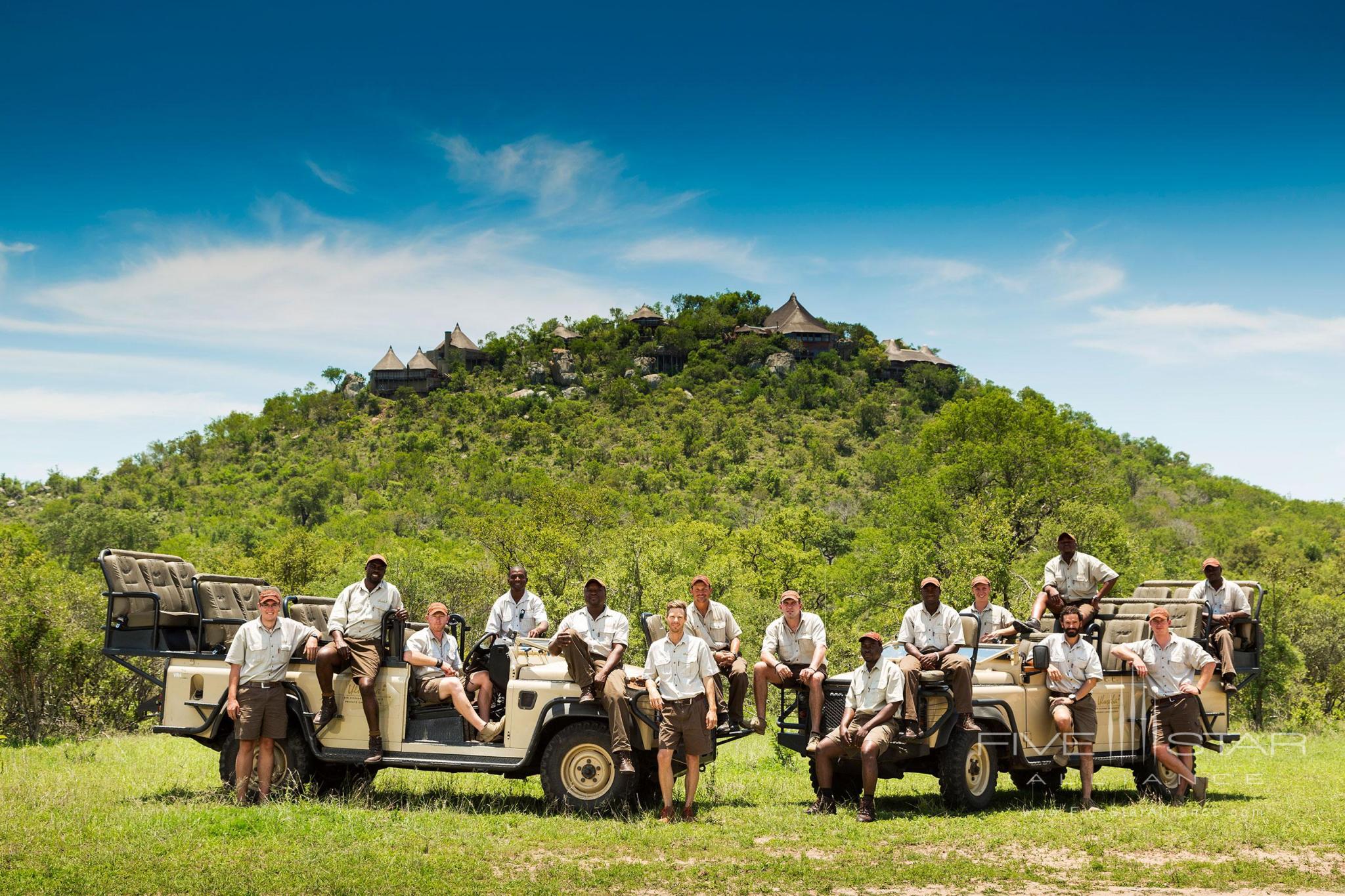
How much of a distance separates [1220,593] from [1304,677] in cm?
3768

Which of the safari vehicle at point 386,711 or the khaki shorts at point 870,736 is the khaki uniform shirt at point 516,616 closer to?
the safari vehicle at point 386,711

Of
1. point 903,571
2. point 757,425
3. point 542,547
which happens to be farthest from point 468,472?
point 903,571

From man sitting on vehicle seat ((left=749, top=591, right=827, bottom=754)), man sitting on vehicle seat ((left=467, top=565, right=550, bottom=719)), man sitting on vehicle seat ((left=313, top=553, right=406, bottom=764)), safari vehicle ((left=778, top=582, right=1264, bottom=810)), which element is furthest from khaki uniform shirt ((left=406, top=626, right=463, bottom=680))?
safari vehicle ((left=778, top=582, right=1264, bottom=810))

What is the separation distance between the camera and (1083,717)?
1129 centimetres

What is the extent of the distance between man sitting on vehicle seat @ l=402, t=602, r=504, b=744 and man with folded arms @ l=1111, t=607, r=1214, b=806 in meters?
6.62

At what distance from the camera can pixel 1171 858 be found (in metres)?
8.64

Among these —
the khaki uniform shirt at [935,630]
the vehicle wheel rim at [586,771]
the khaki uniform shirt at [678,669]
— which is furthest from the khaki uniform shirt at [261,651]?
the khaki uniform shirt at [935,630]

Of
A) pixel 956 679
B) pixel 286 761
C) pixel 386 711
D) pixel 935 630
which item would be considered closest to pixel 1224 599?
pixel 935 630

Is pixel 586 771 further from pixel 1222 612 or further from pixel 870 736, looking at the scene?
pixel 1222 612

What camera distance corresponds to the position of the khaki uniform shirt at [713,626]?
1140cm

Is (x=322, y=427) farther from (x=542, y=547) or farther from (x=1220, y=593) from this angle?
(x=1220, y=593)

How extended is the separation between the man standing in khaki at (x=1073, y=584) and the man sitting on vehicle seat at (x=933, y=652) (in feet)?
5.14

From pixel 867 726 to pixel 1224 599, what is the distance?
519cm

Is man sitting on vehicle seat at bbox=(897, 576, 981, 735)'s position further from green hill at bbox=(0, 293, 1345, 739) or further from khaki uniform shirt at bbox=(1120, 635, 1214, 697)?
green hill at bbox=(0, 293, 1345, 739)
